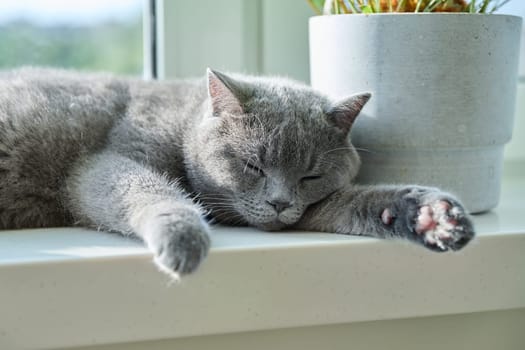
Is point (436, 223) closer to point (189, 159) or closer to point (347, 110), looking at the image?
point (347, 110)

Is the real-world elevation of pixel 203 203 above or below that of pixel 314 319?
above

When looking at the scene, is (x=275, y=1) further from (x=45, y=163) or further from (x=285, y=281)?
(x=285, y=281)

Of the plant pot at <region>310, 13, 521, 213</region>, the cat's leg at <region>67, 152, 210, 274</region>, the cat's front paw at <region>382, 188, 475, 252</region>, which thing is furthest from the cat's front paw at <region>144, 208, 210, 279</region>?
the plant pot at <region>310, 13, 521, 213</region>

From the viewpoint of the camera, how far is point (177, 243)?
0.86 meters

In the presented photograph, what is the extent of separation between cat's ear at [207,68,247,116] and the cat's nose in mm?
171

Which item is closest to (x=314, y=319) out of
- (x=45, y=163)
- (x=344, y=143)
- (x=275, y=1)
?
(x=344, y=143)

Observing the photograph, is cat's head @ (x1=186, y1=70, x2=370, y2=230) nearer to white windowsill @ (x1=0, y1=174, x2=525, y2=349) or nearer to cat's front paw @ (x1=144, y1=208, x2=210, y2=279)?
white windowsill @ (x1=0, y1=174, x2=525, y2=349)

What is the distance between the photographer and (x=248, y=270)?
0.91 m

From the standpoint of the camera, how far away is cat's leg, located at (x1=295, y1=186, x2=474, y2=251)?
91cm

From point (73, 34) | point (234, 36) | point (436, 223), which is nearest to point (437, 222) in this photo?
point (436, 223)

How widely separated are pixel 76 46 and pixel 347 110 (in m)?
0.69

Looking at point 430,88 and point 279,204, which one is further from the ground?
point 430,88

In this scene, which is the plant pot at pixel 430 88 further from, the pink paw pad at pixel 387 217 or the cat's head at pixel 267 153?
the pink paw pad at pixel 387 217

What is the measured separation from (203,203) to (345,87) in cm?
33
